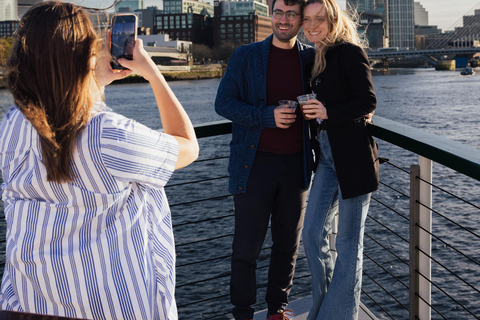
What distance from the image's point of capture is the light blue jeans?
188cm

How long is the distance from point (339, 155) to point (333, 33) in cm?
41

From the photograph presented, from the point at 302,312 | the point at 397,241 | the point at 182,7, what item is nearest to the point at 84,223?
the point at 302,312

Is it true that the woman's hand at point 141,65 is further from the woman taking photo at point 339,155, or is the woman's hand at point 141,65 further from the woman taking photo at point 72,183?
the woman taking photo at point 339,155

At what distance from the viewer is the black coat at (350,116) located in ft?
5.98

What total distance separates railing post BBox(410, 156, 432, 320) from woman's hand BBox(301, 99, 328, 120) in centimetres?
33

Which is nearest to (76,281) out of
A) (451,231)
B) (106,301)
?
(106,301)

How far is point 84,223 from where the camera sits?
967mm

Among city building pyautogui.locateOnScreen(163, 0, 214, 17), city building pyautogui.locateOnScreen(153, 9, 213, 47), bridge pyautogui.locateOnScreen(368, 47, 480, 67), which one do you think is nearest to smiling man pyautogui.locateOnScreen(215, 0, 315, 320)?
bridge pyautogui.locateOnScreen(368, 47, 480, 67)

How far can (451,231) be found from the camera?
9383 mm

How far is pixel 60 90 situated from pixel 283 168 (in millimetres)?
1225

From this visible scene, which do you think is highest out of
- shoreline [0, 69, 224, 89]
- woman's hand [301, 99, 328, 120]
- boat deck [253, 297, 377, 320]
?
shoreline [0, 69, 224, 89]

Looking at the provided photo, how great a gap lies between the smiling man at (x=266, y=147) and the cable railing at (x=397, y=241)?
0.16m

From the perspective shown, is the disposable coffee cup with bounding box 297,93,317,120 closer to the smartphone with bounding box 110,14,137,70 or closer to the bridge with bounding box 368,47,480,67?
the smartphone with bounding box 110,14,137,70

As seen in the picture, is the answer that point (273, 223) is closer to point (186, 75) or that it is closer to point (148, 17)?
point (186, 75)
